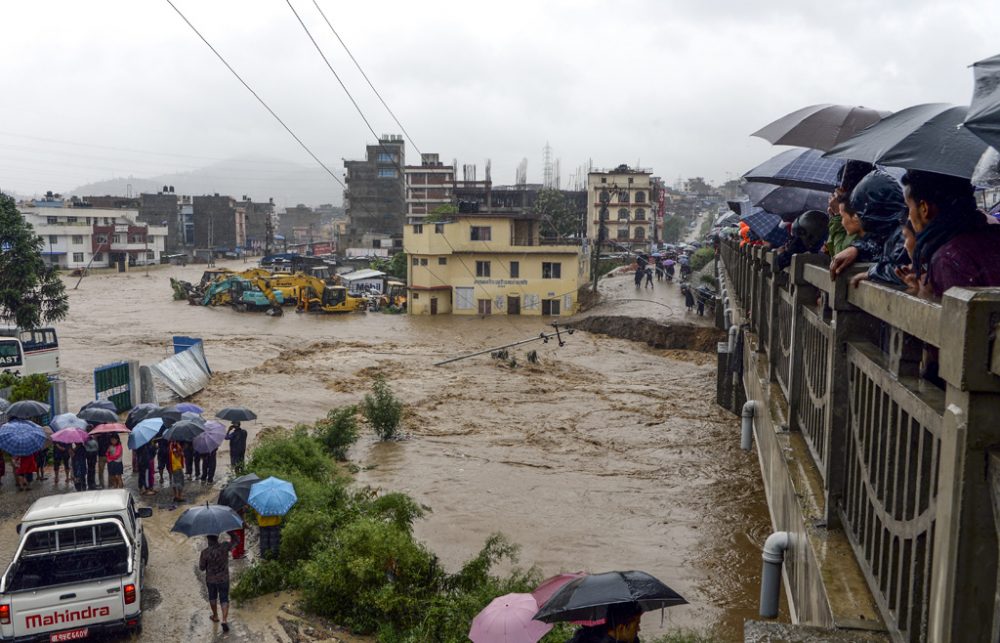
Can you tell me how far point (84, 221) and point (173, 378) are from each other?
2591 inches

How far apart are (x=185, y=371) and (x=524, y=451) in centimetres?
1127

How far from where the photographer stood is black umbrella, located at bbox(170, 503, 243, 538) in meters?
9.20

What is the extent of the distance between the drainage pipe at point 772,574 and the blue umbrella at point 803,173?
14.0ft

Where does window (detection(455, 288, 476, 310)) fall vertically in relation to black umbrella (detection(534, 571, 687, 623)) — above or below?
below

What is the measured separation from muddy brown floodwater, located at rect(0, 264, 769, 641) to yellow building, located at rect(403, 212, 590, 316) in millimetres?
6443

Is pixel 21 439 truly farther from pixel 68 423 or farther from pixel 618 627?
pixel 618 627

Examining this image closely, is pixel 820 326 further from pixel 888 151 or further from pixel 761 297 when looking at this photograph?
pixel 761 297

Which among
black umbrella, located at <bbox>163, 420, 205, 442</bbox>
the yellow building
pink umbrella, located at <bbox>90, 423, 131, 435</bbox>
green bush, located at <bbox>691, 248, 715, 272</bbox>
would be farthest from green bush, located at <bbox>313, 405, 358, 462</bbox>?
green bush, located at <bbox>691, 248, 715, 272</bbox>

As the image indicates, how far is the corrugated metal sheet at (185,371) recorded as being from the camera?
2264 centimetres

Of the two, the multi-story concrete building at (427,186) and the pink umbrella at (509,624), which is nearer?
the pink umbrella at (509,624)

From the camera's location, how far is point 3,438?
1298 centimetres

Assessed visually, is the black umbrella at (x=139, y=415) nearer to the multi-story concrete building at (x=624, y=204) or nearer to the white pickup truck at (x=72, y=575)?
the white pickup truck at (x=72, y=575)

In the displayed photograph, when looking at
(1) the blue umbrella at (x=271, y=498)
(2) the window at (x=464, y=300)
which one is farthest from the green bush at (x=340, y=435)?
(2) the window at (x=464, y=300)

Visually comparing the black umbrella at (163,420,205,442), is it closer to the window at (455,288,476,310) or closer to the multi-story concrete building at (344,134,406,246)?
the window at (455,288,476,310)
